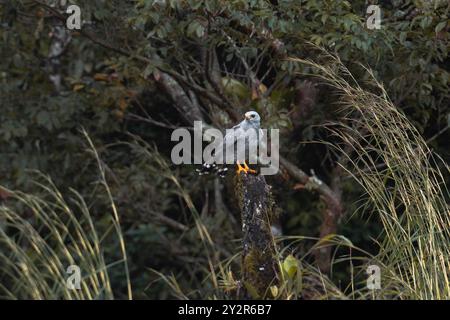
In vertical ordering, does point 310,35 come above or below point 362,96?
above

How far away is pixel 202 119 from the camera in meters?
7.00

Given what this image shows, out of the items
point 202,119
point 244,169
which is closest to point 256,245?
point 244,169

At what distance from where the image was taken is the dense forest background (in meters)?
4.78

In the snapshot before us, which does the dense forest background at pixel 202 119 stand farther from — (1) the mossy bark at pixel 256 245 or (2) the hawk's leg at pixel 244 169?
(2) the hawk's leg at pixel 244 169

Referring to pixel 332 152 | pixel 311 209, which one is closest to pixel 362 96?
pixel 332 152

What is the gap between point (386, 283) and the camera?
4.23 m

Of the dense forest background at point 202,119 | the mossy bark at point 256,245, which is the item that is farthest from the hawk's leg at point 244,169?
the dense forest background at point 202,119

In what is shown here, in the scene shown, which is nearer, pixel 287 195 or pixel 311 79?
pixel 311 79

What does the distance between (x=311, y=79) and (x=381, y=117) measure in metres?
2.17

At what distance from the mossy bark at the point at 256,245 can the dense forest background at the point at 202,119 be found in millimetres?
91

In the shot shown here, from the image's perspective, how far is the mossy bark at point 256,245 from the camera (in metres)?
4.56
